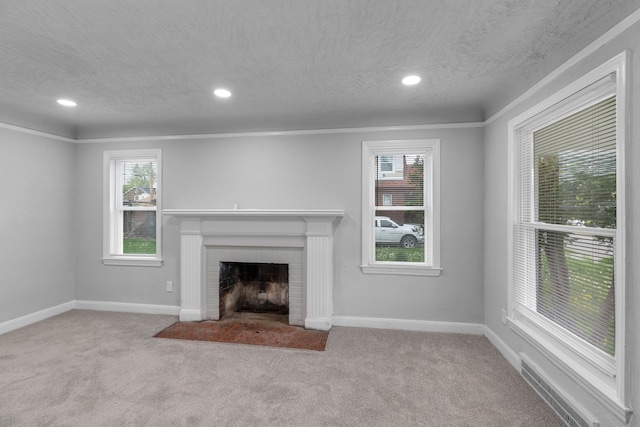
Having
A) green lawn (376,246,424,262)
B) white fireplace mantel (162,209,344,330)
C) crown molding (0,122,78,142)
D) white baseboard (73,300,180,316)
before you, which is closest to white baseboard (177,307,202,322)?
white fireplace mantel (162,209,344,330)

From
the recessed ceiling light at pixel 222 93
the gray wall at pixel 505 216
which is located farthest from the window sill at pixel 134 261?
the gray wall at pixel 505 216

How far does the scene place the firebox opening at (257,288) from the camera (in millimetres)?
3939

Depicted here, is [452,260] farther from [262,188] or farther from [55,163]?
[55,163]

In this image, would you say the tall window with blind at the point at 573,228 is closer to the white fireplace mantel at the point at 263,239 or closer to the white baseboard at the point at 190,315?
the white fireplace mantel at the point at 263,239

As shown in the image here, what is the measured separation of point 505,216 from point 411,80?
150cm

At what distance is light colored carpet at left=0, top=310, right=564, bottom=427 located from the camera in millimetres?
1983

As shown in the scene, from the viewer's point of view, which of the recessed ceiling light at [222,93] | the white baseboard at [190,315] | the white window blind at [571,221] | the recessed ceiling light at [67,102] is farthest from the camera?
the white baseboard at [190,315]

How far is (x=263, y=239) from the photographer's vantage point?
3.62 metres

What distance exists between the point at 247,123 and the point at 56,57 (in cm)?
178

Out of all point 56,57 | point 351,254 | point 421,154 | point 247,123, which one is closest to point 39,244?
point 56,57

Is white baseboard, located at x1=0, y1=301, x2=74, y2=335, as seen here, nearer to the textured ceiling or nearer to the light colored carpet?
the light colored carpet

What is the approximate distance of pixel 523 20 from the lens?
170cm

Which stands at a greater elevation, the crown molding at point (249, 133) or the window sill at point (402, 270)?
the crown molding at point (249, 133)

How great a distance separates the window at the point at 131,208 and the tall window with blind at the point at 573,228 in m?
4.04
